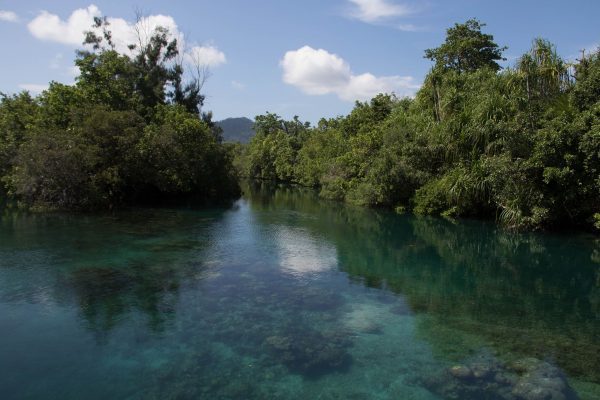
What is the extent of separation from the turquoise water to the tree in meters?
22.8

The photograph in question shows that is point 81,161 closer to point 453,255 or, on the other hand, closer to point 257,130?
point 453,255

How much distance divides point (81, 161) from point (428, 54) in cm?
3229

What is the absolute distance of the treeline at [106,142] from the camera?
29922 mm

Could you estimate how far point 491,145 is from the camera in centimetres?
2902

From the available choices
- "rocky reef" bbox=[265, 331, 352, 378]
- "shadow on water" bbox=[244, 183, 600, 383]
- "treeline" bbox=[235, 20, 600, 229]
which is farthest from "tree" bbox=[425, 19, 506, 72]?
"rocky reef" bbox=[265, 331, 352, 378]

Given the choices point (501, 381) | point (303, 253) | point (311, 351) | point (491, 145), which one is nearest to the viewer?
point (501, 381)

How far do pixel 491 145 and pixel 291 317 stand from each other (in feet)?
72.0

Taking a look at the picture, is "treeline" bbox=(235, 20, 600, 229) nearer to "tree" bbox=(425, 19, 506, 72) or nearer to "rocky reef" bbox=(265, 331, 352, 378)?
"tree" bbox=(425, 19, 506, 72)

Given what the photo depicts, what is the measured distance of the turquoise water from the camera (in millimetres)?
8672

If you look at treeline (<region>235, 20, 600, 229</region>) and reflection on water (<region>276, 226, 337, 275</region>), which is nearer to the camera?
reflection on water (<region>276, 226, 337, 275</region>)

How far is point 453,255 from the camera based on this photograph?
21.3m

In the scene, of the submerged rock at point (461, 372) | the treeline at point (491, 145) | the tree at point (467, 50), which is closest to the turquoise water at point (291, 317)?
the submerged rock at point (461, 372)

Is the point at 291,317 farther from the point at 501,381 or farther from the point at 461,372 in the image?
the point at 501,381

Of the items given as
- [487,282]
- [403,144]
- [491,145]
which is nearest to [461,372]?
[487,282]
